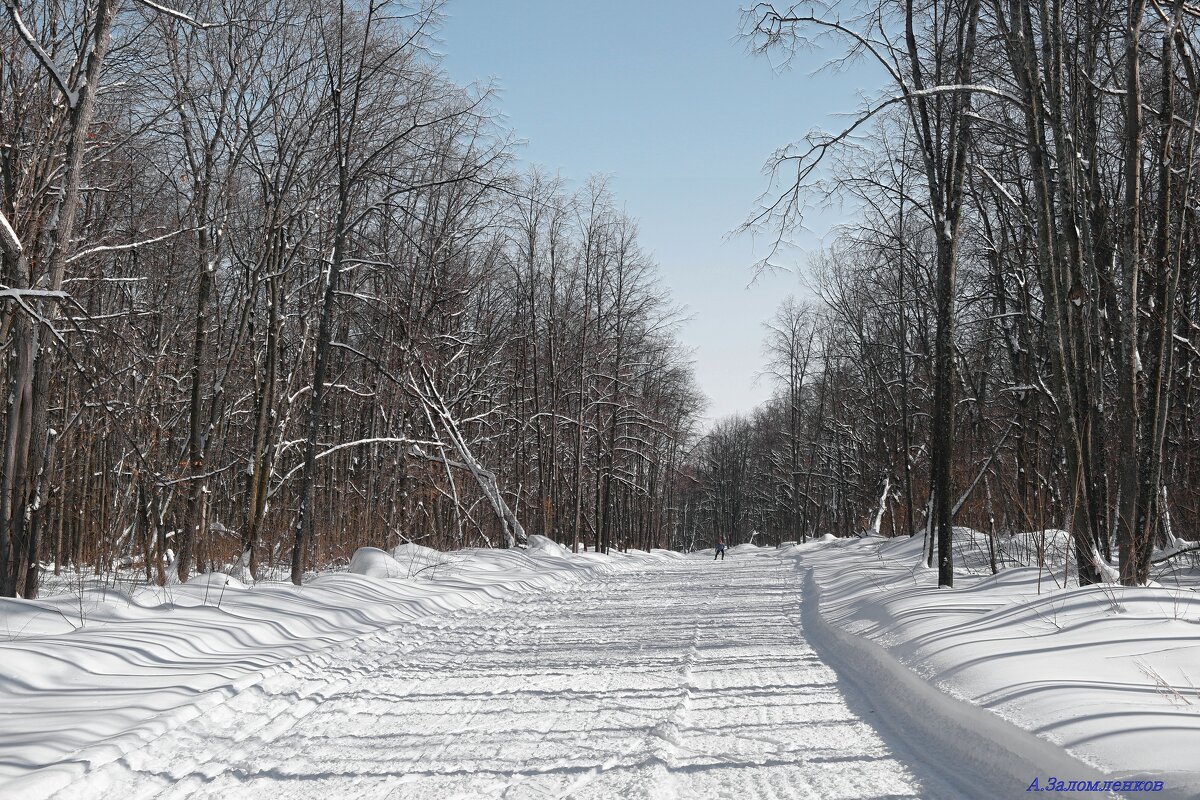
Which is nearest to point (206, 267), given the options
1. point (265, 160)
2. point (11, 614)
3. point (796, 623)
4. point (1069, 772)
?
point (265, 160)

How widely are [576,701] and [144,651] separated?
3.35 m

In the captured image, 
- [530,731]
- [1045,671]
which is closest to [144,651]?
[530,731]

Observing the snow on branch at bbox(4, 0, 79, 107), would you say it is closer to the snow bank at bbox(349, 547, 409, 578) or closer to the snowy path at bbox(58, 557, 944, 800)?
the snowy path at bbox(58, 557, 944, 800)

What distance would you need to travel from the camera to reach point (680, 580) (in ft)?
63.3

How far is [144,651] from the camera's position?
6465 mm

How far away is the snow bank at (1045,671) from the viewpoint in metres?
3.97

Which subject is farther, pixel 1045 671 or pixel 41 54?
pixel 41 54

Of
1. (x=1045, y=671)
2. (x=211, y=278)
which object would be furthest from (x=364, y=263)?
(x=1045, y=671)

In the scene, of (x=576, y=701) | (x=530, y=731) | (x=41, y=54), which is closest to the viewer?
(x=530, y=731)

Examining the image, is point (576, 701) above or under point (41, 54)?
under

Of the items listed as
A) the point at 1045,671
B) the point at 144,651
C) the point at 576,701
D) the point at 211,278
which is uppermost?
the point at 211,278

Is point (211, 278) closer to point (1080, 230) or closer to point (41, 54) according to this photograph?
point (41, 54)

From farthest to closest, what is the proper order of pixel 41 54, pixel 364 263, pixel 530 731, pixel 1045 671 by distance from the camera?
pixel 364 263
pixel 41 54
pixel 1045 671
pixel 530 731

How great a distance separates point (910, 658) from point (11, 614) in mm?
7419
